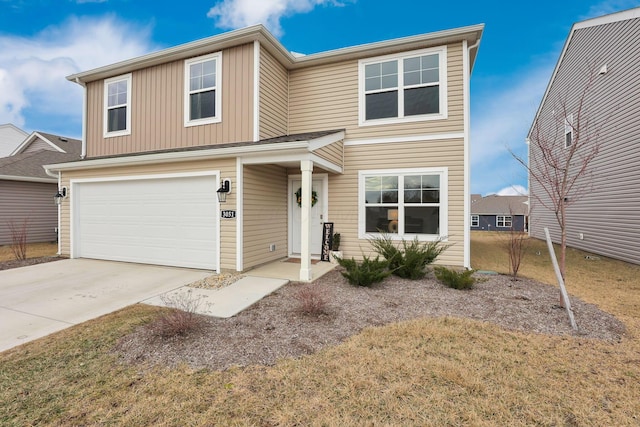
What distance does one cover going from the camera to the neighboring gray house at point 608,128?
26.6 ft

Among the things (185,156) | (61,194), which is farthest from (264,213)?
(61,194)

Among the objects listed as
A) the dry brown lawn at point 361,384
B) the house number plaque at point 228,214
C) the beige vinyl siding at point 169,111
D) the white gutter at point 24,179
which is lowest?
the dry brown lawn at point 361,384

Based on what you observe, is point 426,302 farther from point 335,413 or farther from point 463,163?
point 463,163

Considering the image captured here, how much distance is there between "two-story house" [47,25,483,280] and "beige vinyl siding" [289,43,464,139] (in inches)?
1.1

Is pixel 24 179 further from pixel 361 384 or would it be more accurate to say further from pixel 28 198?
pixel 361 384

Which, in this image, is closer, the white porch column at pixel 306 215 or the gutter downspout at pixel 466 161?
the white porch column at pixel 306 215

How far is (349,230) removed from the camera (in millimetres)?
7820

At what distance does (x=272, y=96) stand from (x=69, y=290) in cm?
604

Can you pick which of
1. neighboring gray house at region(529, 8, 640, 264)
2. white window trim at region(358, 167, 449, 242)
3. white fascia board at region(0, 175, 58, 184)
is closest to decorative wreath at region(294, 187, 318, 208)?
white window trim at region(358, 167, 449, 242)

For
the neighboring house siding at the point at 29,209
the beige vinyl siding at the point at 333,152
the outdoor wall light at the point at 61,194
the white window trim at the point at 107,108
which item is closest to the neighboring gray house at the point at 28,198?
the neighboring house siding at the point at 29,209

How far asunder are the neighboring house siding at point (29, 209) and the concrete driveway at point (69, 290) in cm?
605

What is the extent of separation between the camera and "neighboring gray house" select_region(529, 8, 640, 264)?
810cm

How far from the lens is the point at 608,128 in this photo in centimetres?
921

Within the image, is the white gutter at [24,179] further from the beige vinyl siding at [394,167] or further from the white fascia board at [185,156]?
the beige vinyl siding at [394,167]
